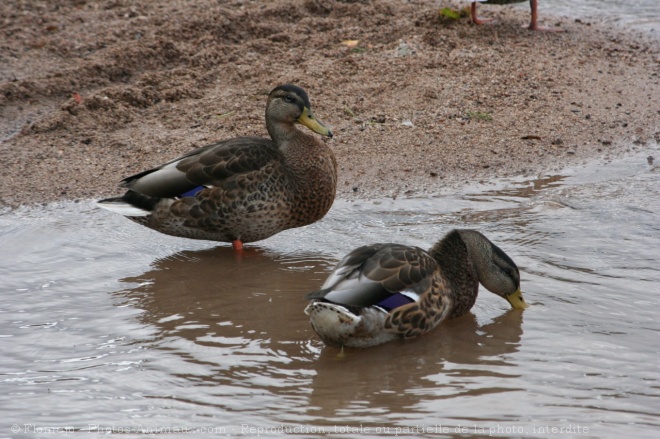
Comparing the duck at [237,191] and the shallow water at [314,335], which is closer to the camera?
the shallow water at [314,335]

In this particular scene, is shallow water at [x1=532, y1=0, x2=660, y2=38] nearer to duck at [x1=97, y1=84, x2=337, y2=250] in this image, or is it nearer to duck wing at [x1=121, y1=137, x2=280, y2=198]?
duck at [x1=97, y1=84, x2=337, y2=250]

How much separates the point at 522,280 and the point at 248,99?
3.81 metres

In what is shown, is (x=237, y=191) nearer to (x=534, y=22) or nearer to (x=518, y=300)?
(x=518, y=300)

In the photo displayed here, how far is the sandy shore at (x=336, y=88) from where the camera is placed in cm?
777

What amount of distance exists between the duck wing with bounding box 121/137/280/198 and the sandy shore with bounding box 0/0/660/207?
3.09 feet

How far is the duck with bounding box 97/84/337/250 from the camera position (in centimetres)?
638

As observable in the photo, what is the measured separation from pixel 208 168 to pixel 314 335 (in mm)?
1754

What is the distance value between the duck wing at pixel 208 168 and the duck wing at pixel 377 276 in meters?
1.59

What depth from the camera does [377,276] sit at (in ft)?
16.2

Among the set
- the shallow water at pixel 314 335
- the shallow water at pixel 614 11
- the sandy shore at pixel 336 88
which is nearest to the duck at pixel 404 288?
the shallow water at pixel 314 335

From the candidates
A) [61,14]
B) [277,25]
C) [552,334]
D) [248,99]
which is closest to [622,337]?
[552,334]

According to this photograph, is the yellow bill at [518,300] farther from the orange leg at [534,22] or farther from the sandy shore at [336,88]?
the orange leg at [534,22]

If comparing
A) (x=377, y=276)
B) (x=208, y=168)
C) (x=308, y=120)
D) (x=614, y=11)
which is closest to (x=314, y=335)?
(x=377, y=276)

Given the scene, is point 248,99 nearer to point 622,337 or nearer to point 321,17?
point 321,17
